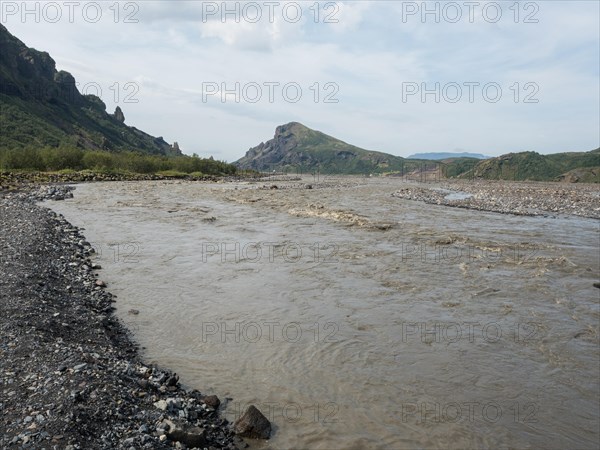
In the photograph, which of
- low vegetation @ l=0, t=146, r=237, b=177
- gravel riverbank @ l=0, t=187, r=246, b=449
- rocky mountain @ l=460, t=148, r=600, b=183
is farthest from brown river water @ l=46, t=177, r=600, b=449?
rocky mountain @ l=460, t=148, r=600, b=183

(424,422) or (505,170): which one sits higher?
(505,170)

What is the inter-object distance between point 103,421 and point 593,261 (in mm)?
21917

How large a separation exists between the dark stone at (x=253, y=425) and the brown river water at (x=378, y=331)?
0.17 meters

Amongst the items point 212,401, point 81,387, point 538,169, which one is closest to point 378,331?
point 212,401

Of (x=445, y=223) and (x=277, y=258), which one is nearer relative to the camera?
(x=277, y=258)

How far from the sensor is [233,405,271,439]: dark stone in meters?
6.75

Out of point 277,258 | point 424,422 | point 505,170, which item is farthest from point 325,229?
point 505,170

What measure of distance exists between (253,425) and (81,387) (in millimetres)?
2924

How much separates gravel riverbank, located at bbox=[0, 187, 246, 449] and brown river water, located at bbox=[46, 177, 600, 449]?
63 centimetres

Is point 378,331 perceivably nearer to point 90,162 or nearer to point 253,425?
point 253,425

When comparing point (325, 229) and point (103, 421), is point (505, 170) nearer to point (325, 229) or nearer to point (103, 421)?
point (325, 229)

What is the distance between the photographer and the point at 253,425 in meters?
6.81

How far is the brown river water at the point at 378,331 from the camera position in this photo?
7.40 meters

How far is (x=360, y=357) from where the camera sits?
9.74m
